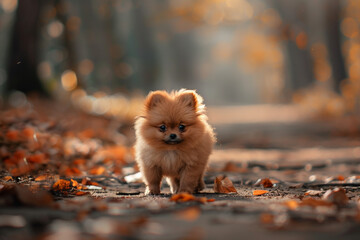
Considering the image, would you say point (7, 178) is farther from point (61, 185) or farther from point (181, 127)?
point (181, 127)

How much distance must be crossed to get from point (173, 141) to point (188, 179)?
1.52 feet

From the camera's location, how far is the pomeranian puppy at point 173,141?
5023 mm

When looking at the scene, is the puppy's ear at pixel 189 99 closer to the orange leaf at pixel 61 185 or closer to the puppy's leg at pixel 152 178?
the puppy's leg at pixel 152 178

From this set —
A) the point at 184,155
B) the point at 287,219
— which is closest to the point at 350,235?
the point at 287,219

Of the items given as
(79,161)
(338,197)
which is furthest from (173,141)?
(79,161)

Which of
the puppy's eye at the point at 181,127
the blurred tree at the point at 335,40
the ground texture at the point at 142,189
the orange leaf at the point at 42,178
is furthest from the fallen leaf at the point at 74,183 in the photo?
the blurred tree at the point at 335,40

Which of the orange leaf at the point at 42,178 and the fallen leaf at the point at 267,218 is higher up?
the orange leaf at the point at 42,178

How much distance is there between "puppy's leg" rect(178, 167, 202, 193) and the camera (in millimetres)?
4988

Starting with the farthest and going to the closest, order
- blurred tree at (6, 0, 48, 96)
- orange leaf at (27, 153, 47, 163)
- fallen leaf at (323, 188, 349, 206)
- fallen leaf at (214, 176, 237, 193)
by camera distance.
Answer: blurred tree at (6, 0, 48, 96) < orange leaf at (27, 153, 47, 163) < fallen leaf at (214, 176, 237, 193) < fallen leaf at (323, 188, 349, 206)

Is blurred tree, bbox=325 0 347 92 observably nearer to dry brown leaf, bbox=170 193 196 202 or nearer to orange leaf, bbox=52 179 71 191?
orange leaf, bbox=52 179 71 191

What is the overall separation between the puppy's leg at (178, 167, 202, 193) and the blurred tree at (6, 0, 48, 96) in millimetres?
8594

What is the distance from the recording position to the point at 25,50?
1264 cm

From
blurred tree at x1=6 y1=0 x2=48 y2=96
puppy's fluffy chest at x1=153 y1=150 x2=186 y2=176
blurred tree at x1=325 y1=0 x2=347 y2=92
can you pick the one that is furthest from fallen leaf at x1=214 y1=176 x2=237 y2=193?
blurred tree at x1=325 y1=0 x2=347 y2=92

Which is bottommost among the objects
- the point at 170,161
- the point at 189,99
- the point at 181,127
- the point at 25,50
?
the point at 170,161
